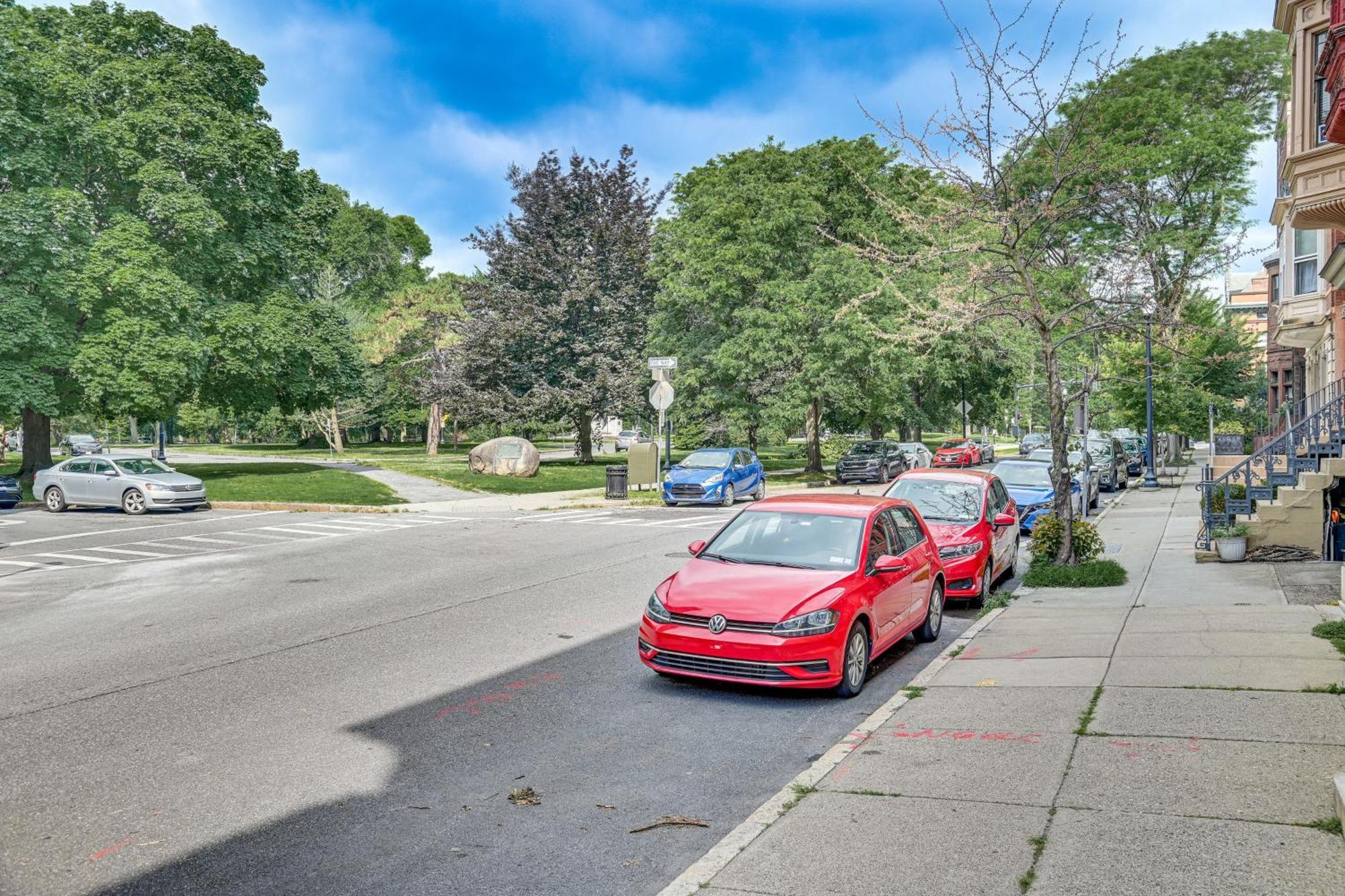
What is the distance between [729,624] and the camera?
24.5 feet

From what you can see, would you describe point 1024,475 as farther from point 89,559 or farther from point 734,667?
point 89,559

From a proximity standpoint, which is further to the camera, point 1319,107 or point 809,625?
point 1319,107

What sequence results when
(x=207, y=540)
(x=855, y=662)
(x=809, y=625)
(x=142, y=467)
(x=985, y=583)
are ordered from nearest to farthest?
(x=809, y=625) → (x=855, y=662) → (x=985, y=583) → (x=207, y=540) → (x=142, y=467)

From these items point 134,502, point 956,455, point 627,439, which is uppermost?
point 627,439

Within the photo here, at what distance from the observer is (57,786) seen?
567 cm

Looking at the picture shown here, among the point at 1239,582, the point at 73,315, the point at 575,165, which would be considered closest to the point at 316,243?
the point at 73,315

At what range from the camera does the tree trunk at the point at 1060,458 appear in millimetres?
13102

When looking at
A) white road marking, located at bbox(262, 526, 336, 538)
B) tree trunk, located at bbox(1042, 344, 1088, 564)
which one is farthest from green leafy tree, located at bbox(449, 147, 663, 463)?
tree trunk, located at bbox(1042, 344, 1088, 564)

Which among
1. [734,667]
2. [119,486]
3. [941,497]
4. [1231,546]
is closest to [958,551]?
[941,497]

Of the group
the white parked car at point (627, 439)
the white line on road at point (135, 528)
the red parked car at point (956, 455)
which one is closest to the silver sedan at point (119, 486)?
the white line on road at point (135, 528)

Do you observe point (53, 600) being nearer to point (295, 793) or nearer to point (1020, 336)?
point (295, 793)

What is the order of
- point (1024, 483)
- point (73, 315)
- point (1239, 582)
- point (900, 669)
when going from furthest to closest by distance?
point (73, 315), point (1024, 483), point (1239, 582), point (900, 669)

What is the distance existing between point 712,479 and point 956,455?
22347 millimetres

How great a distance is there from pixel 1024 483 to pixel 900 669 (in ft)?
38.6
